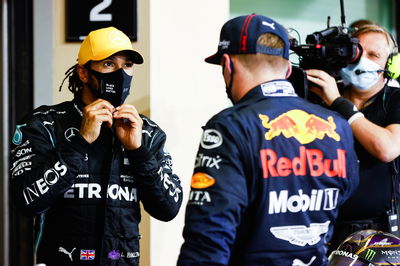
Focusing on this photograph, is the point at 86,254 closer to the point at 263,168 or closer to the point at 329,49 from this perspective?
the point at 263,168

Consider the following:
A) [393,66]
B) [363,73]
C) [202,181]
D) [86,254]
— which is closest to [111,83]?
[86,254]

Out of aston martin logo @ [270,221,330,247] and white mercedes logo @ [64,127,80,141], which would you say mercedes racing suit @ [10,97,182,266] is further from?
aston martin logo @ [270,221,330,247]

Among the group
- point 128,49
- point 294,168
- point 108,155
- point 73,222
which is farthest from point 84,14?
point 294,168

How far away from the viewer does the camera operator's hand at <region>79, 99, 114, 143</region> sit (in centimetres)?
216

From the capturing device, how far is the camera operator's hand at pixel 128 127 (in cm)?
221

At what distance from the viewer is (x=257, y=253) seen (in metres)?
1.71

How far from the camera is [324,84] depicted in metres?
2.41

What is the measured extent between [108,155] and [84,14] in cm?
102

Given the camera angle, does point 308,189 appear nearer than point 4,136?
Yes

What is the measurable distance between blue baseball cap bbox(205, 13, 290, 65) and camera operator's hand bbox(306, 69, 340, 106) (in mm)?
555

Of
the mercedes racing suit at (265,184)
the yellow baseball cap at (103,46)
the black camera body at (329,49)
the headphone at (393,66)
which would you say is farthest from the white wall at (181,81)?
the mercedes racing suit at (265,184)

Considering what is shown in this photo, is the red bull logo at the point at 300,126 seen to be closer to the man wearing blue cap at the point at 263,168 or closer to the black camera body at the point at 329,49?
the man wearing blue cap at the point at 263,168

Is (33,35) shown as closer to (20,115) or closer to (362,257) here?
(20,115)

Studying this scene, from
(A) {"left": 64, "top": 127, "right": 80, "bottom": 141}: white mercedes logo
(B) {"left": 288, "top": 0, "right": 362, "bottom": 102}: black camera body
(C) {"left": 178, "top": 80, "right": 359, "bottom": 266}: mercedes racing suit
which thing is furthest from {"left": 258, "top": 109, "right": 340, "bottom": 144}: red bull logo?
(A) {"left": 64, "top": 127, "right": 80, "bottom": 141}: white mercedes logo
